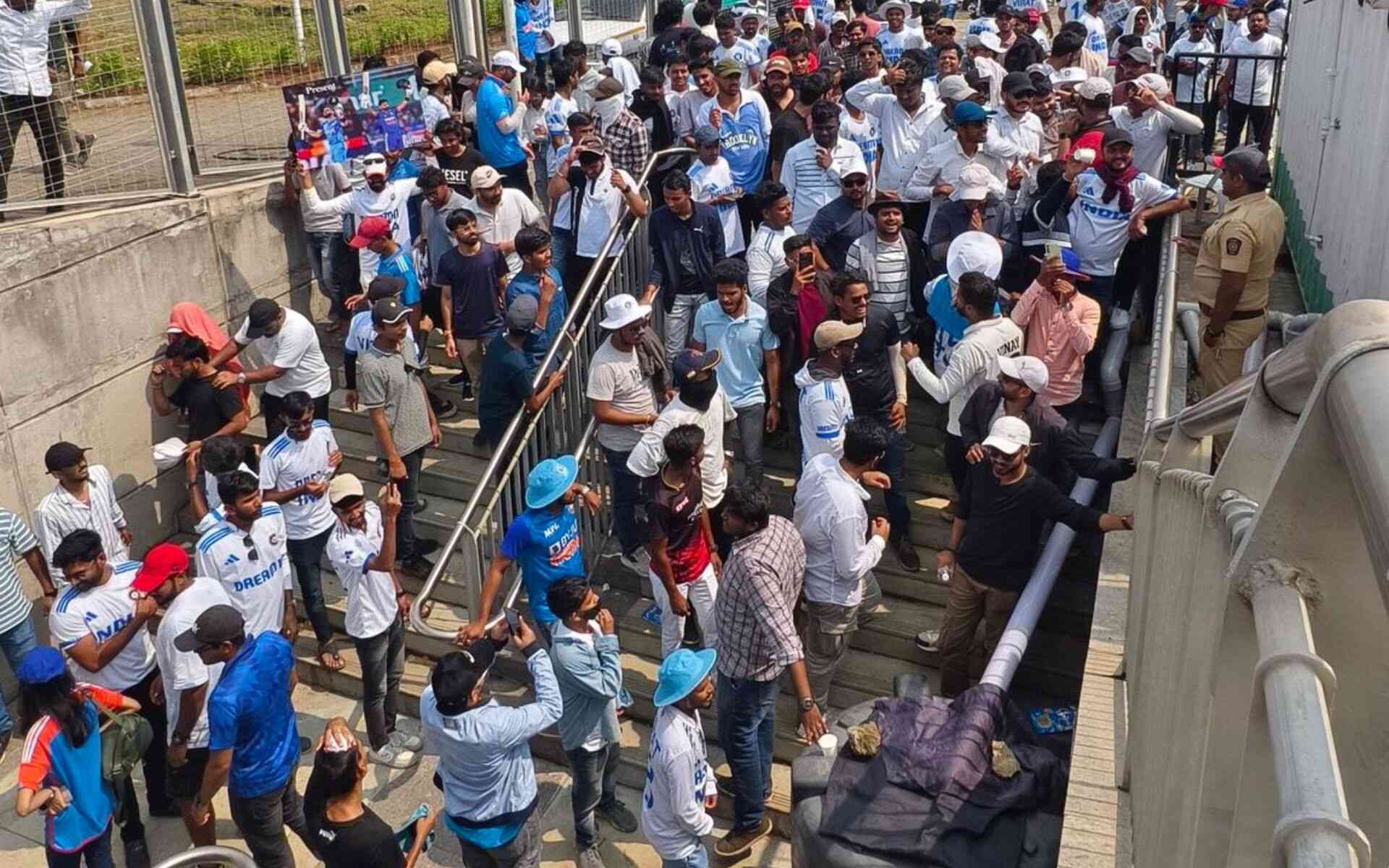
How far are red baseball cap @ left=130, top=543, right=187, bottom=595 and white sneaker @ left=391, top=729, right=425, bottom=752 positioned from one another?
1.81 m

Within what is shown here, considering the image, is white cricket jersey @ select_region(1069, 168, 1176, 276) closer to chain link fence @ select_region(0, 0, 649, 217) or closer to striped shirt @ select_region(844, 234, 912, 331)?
striped shirt @ select_region(844, 234, 912, 331)

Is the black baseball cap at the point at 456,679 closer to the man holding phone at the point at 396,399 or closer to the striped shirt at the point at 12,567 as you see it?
the man holding phone at the point at 396,399

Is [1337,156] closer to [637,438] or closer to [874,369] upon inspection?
[874,369]

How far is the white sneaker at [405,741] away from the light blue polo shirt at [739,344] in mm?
2731

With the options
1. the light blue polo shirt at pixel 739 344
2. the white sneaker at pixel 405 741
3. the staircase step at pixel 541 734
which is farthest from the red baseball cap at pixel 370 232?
the white sneaker at pixel 405 741

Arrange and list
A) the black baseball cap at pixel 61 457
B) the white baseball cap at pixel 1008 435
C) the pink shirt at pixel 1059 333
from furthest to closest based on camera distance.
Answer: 1. the black baseball cap at pixel 61 457
2. the pink shirt at pixel 1059 333
3. the white baseball cap at pixel 1008 435

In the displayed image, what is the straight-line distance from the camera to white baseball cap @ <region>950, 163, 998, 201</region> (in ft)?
26.3

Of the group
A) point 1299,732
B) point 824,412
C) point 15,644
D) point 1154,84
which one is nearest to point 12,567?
point 15,644

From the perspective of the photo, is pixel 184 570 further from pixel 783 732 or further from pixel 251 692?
pixel 783 732

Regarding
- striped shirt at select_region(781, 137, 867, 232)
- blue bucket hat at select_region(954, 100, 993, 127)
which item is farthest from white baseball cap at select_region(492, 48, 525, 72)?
blue bucket hat at select_region(954, 100, 993, 127)

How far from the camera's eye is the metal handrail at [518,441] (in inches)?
280

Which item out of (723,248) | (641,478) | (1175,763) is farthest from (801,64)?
(1175,763)

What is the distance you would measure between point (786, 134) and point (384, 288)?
3.37 metres

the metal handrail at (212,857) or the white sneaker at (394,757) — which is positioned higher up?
the metal handrail at (212,857)
